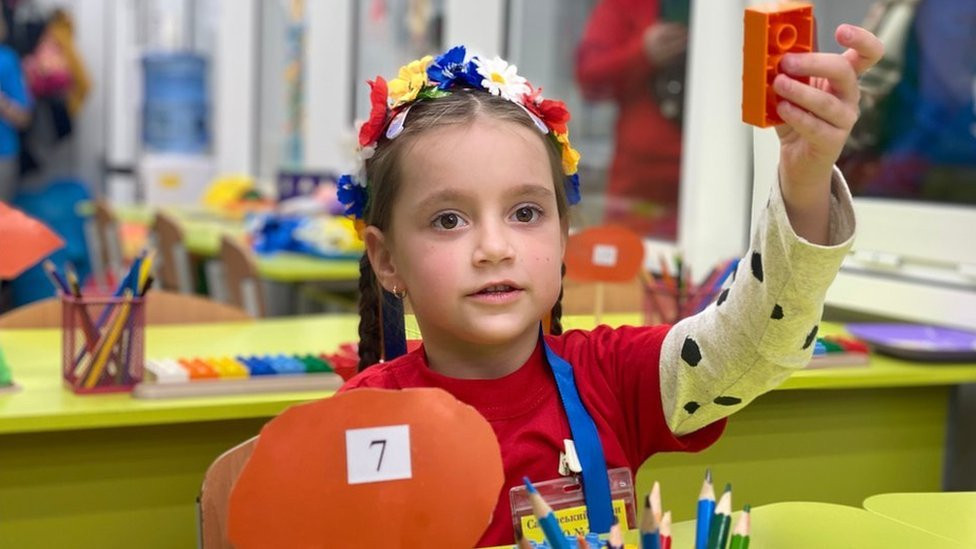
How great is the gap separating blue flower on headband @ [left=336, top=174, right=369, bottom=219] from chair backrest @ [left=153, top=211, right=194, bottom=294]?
9.39 feet

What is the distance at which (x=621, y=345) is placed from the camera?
1.28 metres

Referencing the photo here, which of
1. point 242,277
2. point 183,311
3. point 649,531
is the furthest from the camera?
point 242,277

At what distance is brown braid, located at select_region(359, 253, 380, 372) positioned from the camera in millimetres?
1396

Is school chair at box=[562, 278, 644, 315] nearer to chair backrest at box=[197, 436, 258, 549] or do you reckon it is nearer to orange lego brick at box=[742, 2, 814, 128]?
chair backrest at box=[197, 436, 258, 549]

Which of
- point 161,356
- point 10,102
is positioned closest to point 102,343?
point 161,356

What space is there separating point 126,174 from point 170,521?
6348 millimetres

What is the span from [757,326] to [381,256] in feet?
1.26

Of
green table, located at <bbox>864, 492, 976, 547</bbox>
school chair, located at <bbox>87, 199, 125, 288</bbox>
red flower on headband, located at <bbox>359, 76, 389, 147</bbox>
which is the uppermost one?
red flower on headband, located at <bbox>359, 76, 389, 147</bbox>

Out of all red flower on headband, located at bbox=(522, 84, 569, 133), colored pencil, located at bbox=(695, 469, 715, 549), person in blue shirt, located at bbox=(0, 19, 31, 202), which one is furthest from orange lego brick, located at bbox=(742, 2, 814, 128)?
person in blue shirt, located at bbox=(0, 19, 31, 202)

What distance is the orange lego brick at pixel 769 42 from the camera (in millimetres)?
893

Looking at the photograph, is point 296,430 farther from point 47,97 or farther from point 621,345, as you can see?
point 47,97

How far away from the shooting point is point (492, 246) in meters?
1.11

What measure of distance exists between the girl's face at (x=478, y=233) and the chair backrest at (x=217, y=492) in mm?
209

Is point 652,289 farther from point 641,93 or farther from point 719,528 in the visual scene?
point 641,93
